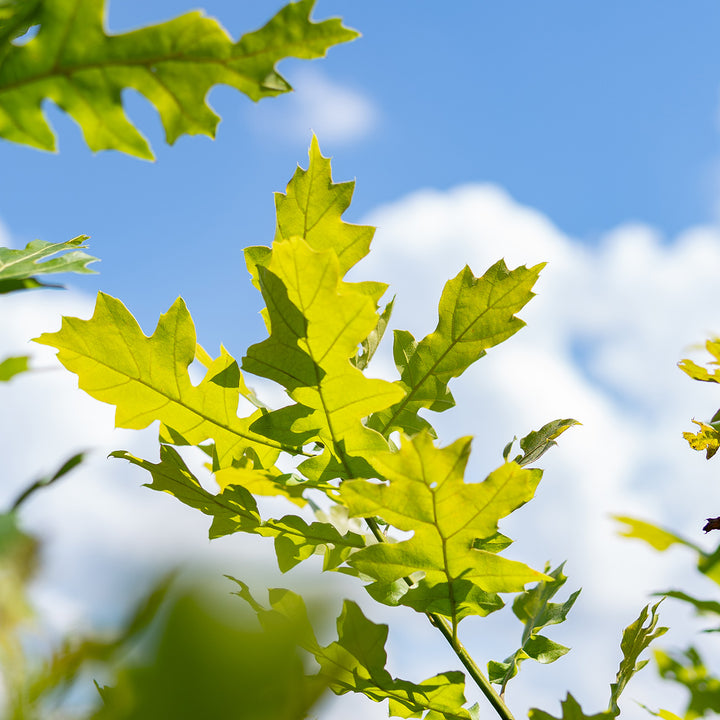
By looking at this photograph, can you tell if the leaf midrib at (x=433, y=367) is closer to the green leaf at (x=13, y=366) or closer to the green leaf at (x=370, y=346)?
the green leaf at (x=370, y=346)

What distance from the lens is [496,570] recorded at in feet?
3.57

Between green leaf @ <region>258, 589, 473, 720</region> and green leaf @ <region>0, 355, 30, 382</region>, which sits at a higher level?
green leaf @ <region>0, 355, 30, 382</region>

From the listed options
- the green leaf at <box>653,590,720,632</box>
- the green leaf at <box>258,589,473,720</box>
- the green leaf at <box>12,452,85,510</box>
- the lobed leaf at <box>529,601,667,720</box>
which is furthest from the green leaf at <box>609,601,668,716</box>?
the green leaf at <box>12,452,85,510</box>

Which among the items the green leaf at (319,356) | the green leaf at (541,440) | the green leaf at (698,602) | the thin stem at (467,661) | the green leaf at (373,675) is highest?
the green leaf at (541,440)

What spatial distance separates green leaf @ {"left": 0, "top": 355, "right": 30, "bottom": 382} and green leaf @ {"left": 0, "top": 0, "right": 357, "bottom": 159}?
0.82 feet

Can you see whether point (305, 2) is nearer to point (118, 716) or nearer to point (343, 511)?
point (118, 716)

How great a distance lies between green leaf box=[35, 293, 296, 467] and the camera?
1151 millimetres

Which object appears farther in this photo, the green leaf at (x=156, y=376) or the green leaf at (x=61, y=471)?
the green leaf at (x=156, y=376)

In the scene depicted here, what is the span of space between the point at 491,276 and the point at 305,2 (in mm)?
605

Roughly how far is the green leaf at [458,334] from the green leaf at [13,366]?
0.66 m

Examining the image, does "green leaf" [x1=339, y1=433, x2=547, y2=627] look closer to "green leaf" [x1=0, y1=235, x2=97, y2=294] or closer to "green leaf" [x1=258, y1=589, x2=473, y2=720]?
"green leaf" [x1=258, y1=589, x2=473, y2=720]

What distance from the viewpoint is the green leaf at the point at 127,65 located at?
0.78 meters

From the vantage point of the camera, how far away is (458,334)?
1.27 m

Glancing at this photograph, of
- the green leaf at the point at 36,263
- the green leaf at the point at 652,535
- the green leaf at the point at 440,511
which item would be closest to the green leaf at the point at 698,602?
the green leaf at the point at 652,535
